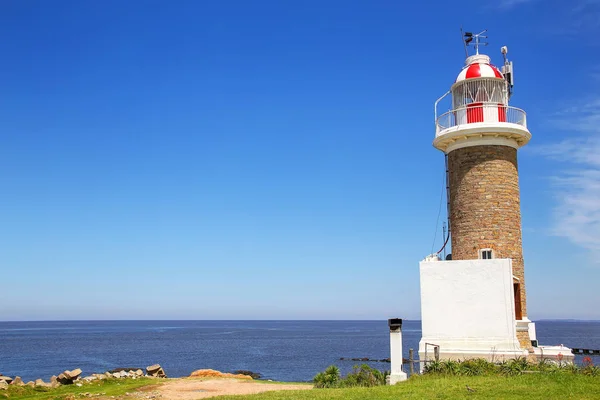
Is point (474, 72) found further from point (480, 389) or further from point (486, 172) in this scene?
point (480, 389)

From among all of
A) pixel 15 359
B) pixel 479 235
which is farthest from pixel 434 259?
pixel 15 359

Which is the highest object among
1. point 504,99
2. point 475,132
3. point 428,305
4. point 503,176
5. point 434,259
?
point 504,99

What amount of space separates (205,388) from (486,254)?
11.0m

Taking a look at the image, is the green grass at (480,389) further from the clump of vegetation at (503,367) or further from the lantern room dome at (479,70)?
the lantern room dome at (479,70)

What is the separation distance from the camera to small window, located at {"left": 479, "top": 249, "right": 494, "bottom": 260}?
17406mm

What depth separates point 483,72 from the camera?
18.7m

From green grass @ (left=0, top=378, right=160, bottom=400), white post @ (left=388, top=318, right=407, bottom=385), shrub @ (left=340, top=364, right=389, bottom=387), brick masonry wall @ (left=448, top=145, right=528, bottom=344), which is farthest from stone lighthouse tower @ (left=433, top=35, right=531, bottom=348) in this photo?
green grass @ (left=0, top=378, right=160, bottom=400)

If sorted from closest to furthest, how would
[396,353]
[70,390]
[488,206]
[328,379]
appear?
1. [396,353]
2. [488,206]
3. [328,379]
4. [70,390]

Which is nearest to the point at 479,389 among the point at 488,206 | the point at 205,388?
the point at 488,206

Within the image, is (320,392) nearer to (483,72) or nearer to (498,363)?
(498,363)

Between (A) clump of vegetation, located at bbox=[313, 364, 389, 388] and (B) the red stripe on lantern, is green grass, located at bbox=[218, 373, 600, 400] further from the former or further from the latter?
(B) the red stripe on lantern

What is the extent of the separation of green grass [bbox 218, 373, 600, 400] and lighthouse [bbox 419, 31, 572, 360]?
1.73m

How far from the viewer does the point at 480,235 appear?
1762 centimetres

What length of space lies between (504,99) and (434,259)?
5797mm
